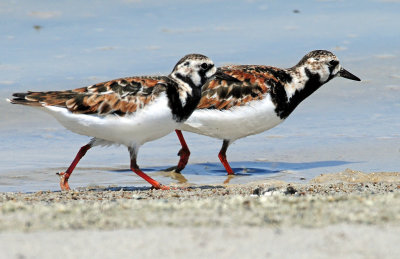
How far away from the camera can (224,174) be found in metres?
8.70

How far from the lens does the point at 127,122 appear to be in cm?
679

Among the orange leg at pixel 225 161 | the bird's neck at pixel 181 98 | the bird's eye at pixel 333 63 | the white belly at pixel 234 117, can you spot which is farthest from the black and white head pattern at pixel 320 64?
the bird's neck at pixel 181 98

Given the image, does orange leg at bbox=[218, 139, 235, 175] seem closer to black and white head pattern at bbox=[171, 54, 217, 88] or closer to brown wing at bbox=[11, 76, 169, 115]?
black and white head pattern at bbox=[171, 54, 217, 88]

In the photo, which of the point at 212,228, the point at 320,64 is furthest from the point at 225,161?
Result: the point at 212,228

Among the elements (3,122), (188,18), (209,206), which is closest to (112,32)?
(188,18)

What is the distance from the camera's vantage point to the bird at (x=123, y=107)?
6770mm

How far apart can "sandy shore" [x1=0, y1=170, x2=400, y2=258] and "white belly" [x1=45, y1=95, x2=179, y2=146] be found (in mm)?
1711

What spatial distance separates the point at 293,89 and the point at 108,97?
2.51 metres

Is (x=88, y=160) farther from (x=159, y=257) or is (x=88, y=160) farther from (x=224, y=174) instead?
(x=159, y=257)

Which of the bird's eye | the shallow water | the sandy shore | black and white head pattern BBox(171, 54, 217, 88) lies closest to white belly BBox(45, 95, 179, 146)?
black and white head pattern BBox(171, 54, 217, 88)

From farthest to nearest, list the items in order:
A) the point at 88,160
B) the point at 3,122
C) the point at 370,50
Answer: the point at 370,50, the point at 3,122, the point at 88,160

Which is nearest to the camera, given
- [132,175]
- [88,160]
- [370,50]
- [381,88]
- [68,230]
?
[68,230]

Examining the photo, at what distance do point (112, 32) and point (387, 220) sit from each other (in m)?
9.89

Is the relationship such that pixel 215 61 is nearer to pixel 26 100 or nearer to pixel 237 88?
pixel 237 88
